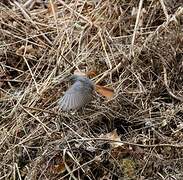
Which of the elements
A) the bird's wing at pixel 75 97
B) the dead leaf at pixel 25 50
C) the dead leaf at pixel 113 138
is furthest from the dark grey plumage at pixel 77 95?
the dead leaf at pixel 25 50

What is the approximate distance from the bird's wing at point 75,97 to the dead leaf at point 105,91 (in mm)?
213

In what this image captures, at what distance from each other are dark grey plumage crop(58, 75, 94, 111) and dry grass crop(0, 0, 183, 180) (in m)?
0.11

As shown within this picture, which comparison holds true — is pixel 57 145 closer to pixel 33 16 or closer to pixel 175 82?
pixel 175 82

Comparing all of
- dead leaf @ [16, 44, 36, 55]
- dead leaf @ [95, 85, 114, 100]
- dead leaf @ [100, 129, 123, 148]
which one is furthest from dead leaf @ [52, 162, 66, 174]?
dead leaf @ [16, 44, 36, 55]

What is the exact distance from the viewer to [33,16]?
15.7 feet

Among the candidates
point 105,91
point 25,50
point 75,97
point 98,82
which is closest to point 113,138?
point 75,97

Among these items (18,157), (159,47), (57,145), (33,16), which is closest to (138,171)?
(57,145)

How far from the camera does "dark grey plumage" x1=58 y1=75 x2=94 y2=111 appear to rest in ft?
11.7

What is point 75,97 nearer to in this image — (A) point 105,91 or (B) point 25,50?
(A) point 105,91

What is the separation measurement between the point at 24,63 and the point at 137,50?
2.66ft

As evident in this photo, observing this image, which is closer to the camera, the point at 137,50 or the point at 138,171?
the point at 138,171

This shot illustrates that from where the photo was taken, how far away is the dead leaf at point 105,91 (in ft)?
12.5

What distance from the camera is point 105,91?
3.85 metres

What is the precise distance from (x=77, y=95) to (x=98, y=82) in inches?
16.9
